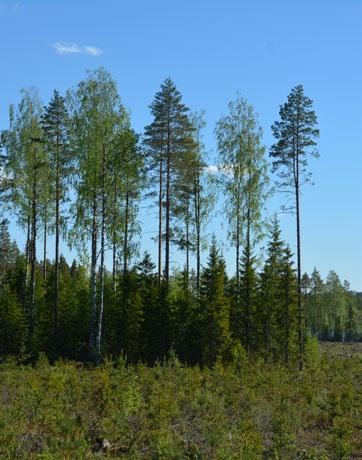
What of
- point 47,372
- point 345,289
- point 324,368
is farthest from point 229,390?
point 345,289

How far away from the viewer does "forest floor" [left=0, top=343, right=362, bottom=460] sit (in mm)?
9188

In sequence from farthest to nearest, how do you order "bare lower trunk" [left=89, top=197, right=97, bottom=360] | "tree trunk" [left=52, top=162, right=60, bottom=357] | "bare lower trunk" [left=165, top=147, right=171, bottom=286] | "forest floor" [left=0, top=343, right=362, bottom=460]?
"tree trunk" [left=52, top=162, right=60, bottom=357], "bare lower trunk" [left=165, top=147, right=171, bottom=286], "bare lower trunk" [left=89, top=197, right=97, bottom=360], "forest floor" [left=0, top=343, right=362, bottom=460]

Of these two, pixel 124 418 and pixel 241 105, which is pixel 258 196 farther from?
pixel 124 418

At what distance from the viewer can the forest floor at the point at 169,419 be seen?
9.19m

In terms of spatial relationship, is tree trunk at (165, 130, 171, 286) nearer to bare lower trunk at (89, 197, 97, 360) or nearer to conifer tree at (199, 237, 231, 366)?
conifer tree at (199, 237, 231, 366)

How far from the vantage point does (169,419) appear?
11086mm

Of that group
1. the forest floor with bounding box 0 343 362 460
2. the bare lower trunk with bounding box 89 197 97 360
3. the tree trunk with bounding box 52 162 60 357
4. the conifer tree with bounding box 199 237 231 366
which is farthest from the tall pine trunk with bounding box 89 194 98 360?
the forest floor with bounding box 0 343 362 460

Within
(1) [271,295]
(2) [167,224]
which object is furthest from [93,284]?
(1) [271,295]

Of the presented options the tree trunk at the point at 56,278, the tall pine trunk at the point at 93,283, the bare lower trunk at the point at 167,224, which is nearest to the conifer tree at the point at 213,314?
the bare lower trunk at the point at 167,224

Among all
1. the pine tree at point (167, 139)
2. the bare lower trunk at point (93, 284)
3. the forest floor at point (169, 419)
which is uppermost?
the pine tree at point (167, 139)

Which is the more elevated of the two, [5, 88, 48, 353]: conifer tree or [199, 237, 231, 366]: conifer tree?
[5, 88, 48, 353]: conifer tree

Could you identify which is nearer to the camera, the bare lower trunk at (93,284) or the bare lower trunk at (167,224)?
the bare lower trunk at (93,284)

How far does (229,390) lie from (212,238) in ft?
57.4

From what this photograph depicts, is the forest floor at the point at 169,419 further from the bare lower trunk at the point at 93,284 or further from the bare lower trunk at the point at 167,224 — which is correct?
the bare lower trunk at the point at 167,224
